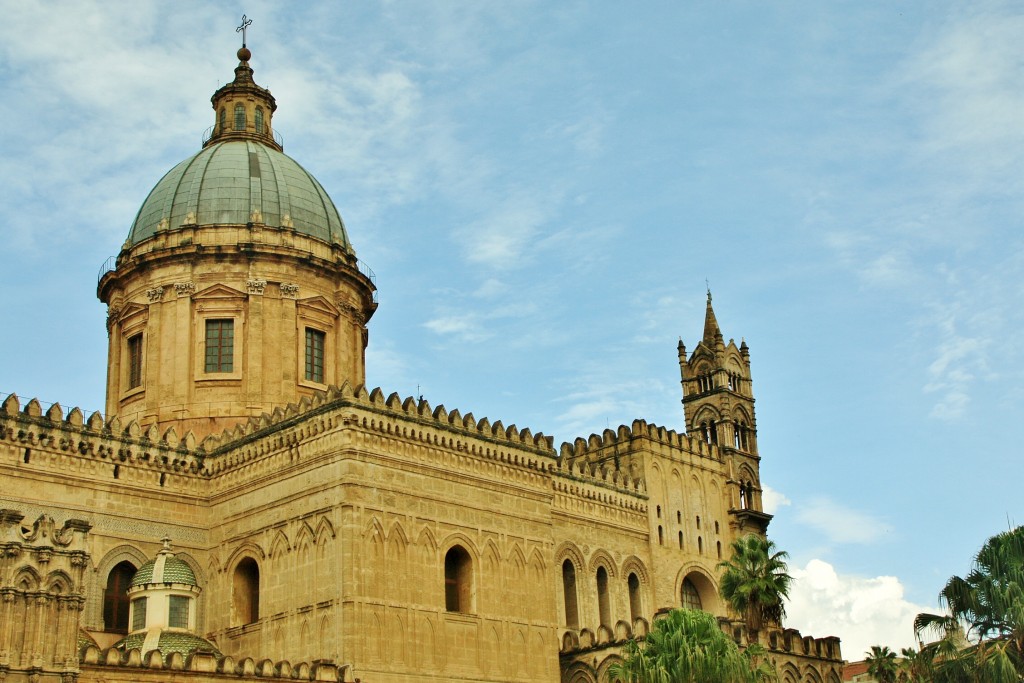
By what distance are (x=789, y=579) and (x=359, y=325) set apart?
16.8m

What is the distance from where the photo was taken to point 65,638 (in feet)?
84.8

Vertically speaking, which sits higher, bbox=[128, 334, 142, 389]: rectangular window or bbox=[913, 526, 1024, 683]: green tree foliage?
bbox=[128, 334, 142, 389]: rectangular window

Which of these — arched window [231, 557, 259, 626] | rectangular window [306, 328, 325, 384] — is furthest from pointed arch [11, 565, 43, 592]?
rectangular window [306, 328, 325, 384]

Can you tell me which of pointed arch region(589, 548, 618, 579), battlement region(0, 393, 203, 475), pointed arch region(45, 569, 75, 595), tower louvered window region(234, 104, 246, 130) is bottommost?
pointed arch region(45, 569, 75, 595)

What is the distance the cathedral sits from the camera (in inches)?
1240

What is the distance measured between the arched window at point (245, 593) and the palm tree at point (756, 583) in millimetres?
14546

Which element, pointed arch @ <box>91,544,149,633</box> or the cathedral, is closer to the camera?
the cathedral

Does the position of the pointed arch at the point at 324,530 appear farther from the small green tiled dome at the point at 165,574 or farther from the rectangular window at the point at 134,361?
the rectangular window at the point at 134,361

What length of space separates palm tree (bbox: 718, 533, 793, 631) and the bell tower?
29.6ft

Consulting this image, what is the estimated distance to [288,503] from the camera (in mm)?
34406

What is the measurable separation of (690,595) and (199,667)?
22958mm

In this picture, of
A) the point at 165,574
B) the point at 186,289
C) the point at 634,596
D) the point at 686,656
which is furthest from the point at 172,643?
the point at 634,596

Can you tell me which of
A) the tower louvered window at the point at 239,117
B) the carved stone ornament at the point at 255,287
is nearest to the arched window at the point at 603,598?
the carved stone ornament at the point at 255,287

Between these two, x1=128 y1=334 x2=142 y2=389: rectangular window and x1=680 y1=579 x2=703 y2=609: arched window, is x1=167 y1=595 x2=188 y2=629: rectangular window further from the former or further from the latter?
x1=680 y1=579 x2=703 y2=609: arched window
